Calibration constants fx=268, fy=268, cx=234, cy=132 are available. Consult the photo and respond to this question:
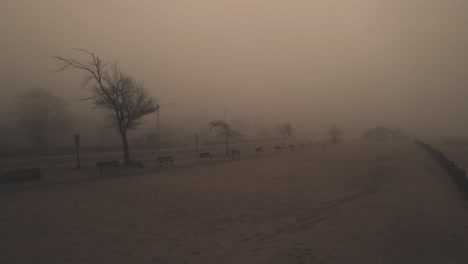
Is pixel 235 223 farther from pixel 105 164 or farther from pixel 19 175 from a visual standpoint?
pixel 105 164

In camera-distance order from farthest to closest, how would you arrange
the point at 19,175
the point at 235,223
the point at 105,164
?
the point at 105,164 < the point at 19,175 < the point at 235,223

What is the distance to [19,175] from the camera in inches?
579

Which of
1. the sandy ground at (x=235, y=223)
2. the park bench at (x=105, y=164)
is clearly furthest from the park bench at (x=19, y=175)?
the park bench at (x=105, y=164)

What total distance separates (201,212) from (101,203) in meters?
4.18

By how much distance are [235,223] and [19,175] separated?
1357 centimetres

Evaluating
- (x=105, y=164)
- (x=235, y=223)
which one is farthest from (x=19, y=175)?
(x=235, y=223)

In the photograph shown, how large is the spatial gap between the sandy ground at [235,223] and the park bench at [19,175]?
1048mm

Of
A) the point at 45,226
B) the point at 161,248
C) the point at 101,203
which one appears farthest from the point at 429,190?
the point at 45,226

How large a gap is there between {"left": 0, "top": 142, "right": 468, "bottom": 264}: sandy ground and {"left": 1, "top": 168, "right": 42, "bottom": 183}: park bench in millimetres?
1048

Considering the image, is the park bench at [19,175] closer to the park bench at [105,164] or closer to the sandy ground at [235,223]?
the sandy ground at [235,223]

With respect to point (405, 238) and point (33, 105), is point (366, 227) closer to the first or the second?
point (405, 238)

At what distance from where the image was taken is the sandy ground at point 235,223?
226 inches

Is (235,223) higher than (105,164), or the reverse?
(105,164)

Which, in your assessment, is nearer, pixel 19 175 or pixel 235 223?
pixel 235 223
